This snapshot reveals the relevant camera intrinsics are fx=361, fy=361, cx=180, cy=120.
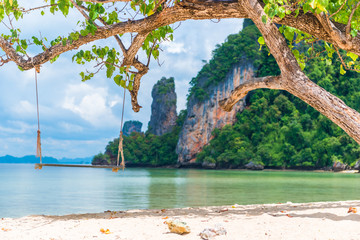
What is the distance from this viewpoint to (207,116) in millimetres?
48562

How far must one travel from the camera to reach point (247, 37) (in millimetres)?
48000

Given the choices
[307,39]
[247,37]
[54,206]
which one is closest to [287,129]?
[247,37]

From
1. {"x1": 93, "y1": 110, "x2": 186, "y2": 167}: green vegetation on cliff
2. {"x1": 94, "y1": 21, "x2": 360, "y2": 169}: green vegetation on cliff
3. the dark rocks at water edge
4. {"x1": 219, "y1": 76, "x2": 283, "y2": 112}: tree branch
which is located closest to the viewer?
{"x1": 219, "y1": 76, "x2": 283, "y2": 112}: tree branch

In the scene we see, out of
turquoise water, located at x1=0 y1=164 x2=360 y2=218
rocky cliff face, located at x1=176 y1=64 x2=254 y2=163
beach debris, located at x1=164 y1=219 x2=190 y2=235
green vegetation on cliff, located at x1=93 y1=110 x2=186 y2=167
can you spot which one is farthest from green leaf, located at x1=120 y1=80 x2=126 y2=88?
green vegetation on cliff, located at x1=93 y1=110 x2=186 y2=167

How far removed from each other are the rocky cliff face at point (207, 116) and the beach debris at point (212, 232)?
43882 mm

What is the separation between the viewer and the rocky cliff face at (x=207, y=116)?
47.2 meters

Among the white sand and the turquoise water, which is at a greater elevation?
the white sand

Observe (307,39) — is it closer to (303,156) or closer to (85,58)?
(85,58)

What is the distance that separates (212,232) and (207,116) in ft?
149

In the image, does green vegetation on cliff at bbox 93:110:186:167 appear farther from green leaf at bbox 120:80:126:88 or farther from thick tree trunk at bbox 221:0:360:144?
thick tree trunk at bbox 221:0:360:144

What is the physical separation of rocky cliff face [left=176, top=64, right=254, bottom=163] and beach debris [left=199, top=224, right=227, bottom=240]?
43.9m

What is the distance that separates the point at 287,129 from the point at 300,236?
3966 cm

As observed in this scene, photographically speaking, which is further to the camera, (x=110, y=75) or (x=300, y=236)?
(x=110, y=75)

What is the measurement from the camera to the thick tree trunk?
369 cm
